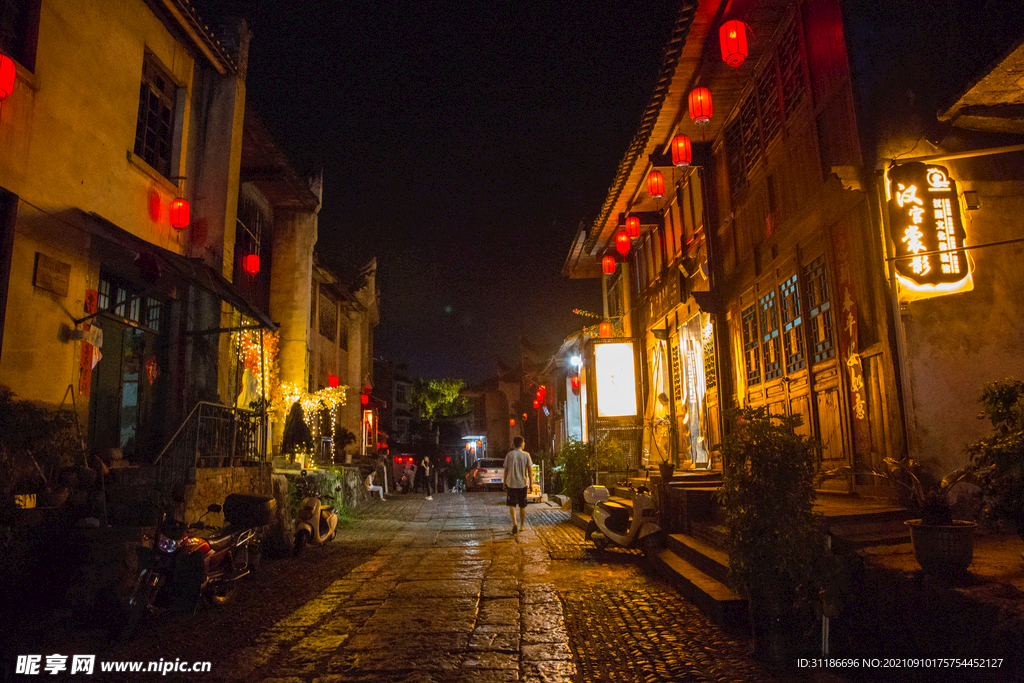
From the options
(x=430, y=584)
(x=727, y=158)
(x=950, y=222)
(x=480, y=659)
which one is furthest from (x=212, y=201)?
(x=950, y=222)

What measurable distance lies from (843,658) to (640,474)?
446 inches

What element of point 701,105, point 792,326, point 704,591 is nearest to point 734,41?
point 701,105

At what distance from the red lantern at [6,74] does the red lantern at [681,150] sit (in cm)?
1068

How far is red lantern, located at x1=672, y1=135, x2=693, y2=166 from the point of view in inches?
497

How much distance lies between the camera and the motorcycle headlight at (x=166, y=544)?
6.37 m

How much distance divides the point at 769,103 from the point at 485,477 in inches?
990

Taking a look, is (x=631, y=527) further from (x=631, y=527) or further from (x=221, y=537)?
(x=221, y=537)

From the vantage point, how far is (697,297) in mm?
12938

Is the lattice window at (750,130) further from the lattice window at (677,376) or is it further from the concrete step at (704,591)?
the concrete step at (704,591)

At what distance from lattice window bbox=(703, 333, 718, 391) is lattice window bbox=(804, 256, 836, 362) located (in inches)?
148

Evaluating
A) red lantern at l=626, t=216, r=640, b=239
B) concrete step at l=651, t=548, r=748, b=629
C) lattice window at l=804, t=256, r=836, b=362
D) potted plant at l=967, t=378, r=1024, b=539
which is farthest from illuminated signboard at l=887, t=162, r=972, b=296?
red lantern at l=626, t=216, r=640, b=239

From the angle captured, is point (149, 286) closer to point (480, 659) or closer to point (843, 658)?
point (480, 659)

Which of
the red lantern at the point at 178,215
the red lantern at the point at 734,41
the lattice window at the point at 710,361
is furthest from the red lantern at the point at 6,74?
the lattice window at the point at 710,361

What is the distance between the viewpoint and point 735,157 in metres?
12.5
